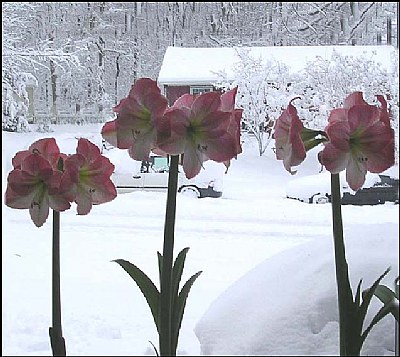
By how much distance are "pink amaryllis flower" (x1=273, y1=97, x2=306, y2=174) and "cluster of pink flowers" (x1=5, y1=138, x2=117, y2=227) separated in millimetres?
194

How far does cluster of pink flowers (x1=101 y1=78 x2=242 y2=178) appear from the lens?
1.94ft

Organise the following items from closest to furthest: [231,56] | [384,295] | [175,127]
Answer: [175,127] → [384,295] → [231,56]

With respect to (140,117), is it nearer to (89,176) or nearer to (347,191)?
(89,176)

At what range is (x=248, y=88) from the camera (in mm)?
1215

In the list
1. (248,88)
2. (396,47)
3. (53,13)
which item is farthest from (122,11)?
(396,47)

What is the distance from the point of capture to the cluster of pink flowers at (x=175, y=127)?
591mm

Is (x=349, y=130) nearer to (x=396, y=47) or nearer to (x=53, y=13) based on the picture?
(x=396, y=47)

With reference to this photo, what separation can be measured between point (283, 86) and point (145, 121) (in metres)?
0.67

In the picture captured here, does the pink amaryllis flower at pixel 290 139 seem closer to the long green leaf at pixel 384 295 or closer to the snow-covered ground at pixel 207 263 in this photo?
the long green leaf at pixel 384 295

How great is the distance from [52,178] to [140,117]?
12cm

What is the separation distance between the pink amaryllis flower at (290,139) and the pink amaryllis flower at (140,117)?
0.47 feet

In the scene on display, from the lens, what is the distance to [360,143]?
0.64 meters

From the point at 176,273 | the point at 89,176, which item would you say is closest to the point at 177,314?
the point at 176,273

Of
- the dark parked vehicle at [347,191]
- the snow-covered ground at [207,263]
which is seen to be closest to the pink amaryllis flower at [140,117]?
the snow-covered ground at [207,263]
